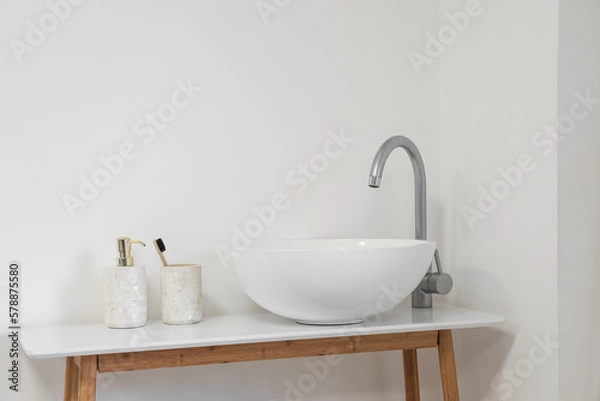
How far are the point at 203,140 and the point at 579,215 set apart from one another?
0.85 m

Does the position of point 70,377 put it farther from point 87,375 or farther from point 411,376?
point 411,376

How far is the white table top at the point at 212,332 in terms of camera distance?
1.33m

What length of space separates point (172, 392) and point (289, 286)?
48cm

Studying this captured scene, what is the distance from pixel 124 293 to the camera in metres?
1.52

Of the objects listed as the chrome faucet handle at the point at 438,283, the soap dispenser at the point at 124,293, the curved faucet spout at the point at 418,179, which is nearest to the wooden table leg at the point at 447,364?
the chrome faucet handle at the point at 438,283

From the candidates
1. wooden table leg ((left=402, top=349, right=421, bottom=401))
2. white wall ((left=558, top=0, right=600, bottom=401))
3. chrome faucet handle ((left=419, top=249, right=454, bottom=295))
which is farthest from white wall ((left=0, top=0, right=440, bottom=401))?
white wall ((left=558, top=0, right=600, bottom=401))

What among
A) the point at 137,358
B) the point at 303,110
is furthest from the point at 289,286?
the point at 303,110

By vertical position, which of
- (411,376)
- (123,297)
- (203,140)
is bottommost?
(411,376)

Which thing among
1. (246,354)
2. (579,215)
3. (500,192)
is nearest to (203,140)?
(246,354)

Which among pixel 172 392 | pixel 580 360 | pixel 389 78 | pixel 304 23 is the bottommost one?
pixel 172 392

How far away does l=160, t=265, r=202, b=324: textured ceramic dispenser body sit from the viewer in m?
1.56

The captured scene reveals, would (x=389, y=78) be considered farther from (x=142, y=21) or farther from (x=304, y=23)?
(x=142, y=21)

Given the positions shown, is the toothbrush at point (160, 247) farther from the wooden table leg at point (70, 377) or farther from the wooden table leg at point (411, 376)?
the wooden table leg at point (411, 376)

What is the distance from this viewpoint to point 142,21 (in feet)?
5.58
